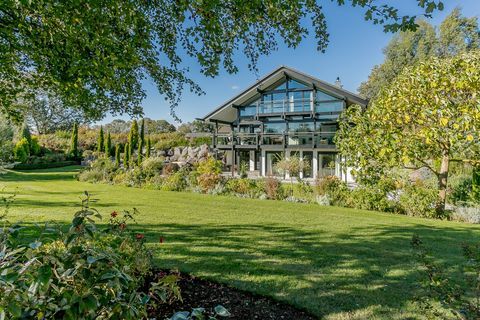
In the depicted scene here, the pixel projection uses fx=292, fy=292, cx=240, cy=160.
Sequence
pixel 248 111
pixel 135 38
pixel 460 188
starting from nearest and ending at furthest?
pixel 135 38, pixel 460 188, pixel 248 111

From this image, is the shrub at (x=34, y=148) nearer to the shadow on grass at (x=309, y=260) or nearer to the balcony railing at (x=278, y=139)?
the balcony railing at (x=278, y=139)

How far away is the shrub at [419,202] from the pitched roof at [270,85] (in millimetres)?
13301

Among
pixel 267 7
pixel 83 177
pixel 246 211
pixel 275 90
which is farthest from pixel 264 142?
pixel 267 7

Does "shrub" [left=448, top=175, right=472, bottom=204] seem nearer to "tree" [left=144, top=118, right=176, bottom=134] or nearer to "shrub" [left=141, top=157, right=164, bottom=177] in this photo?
"shrub" [left=141, top=157, right=164, bottom=177]

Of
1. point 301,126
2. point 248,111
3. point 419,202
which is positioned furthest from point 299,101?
point 419,202

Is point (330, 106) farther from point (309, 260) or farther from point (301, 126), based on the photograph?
point (309, 260)

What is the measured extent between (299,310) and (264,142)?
897 inches

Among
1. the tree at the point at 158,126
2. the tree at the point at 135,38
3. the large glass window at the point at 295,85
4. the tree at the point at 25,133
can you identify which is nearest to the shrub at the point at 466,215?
the tree at the point at 135,38

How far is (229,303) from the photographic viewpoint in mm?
3422

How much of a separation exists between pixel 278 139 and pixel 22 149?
22939mm

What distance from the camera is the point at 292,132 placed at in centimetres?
2470

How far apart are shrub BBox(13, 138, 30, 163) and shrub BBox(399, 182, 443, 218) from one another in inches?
1130

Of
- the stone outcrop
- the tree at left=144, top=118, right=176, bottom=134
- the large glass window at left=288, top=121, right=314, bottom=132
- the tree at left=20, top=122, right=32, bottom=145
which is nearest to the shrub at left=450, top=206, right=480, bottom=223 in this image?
the large glass window at left=288, top=121, right=314, bottom=132

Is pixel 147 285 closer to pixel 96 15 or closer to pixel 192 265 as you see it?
pixel 192 265
